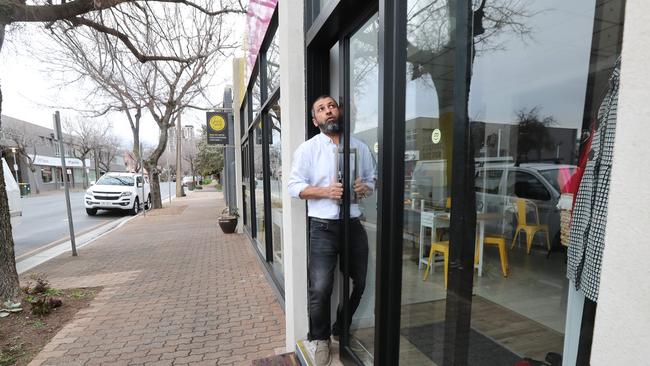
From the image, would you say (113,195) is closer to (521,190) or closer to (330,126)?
(330,126)

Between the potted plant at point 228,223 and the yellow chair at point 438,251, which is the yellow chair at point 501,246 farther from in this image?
the potted plant at point 228,223

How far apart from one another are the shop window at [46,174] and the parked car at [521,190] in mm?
51579

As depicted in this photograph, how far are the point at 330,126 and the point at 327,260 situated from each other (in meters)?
0.95

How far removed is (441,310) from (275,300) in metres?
2.94

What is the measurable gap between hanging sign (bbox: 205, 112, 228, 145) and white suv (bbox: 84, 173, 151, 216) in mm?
5551

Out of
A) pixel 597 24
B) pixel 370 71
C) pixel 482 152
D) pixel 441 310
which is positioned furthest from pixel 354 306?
pixel 597 24

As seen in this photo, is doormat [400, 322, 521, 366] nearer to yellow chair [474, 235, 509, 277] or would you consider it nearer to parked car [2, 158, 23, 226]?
yellow chair [474, 235, 509, 277]

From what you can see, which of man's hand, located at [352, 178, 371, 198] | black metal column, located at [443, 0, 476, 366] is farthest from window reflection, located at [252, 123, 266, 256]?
Result: black metal column, located at [443, 0, 476, 366]

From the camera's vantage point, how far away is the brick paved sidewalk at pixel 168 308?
313cm

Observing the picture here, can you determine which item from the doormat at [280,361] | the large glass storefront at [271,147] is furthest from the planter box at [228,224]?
the doormat at [280,361]

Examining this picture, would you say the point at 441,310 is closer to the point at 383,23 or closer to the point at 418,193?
the point at 418,193

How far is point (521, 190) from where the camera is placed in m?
2.13

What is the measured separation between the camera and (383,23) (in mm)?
1569

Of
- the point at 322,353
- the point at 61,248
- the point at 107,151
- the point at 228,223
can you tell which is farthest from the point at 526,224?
the point at 107,151
